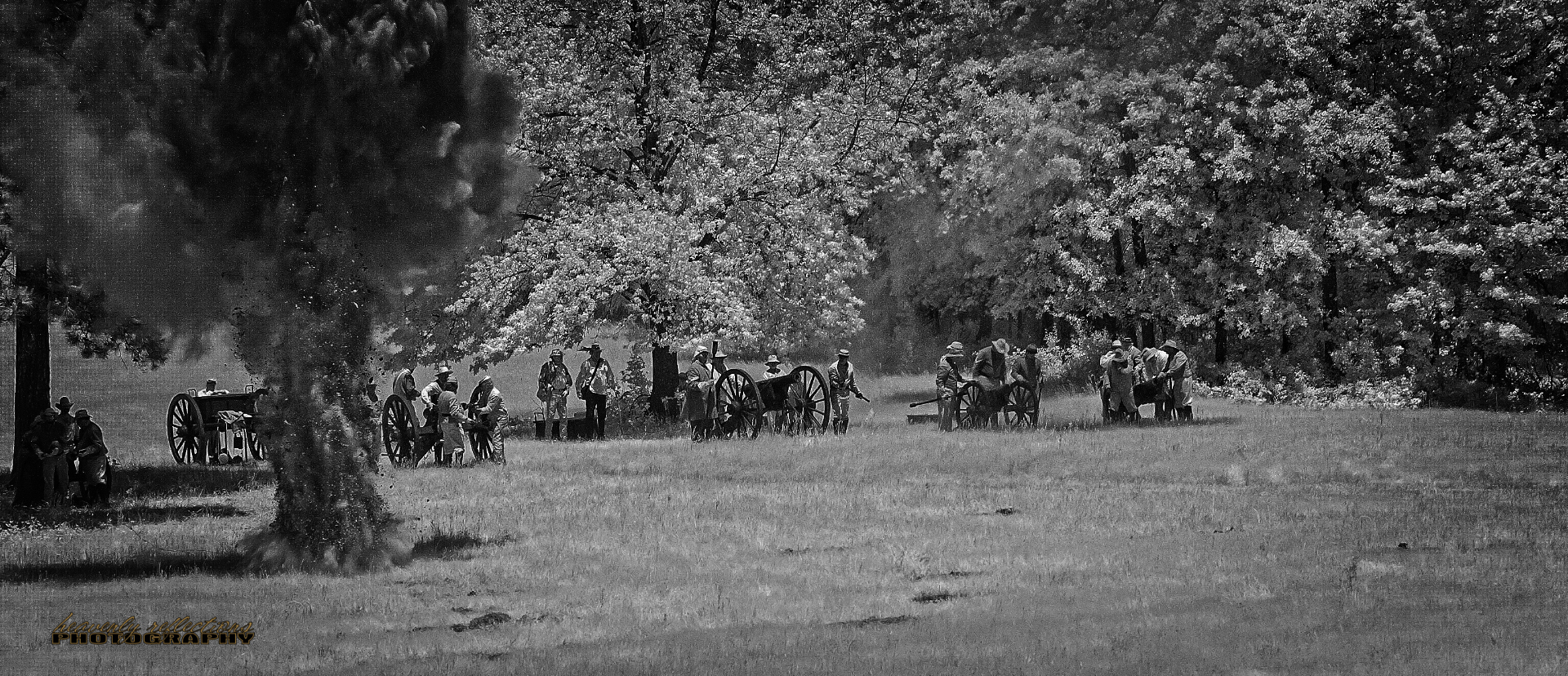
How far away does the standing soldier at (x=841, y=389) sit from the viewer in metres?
25.4

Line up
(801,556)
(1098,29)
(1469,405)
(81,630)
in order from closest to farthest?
1. (81,630)
2. (801,556)
3. (1469,405)
4. (1098,29)

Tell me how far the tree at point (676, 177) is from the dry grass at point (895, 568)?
7.05 meters

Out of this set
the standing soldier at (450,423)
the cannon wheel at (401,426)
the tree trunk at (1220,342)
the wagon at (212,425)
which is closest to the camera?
the standing soldier at (450,423)

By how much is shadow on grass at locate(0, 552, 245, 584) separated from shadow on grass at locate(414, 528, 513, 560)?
1566 mm

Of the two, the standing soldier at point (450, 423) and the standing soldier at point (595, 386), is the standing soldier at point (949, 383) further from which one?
the standing soldier at point (450, 423)

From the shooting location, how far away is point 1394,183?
3036cm

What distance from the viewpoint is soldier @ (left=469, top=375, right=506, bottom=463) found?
21.9 m

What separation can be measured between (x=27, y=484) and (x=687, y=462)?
8.34 meters

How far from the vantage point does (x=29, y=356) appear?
64.8ft

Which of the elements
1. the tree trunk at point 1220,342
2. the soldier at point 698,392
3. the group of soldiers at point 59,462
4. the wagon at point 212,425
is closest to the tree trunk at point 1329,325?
the tree trunk at point 1220,342

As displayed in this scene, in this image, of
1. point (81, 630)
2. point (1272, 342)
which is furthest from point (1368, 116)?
point (81, 630)

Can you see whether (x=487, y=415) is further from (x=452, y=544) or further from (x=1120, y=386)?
(x=1120, y=386)

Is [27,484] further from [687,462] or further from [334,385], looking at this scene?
[687,462]

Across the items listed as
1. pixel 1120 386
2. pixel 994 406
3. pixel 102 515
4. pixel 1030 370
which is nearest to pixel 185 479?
pixel 102 515
